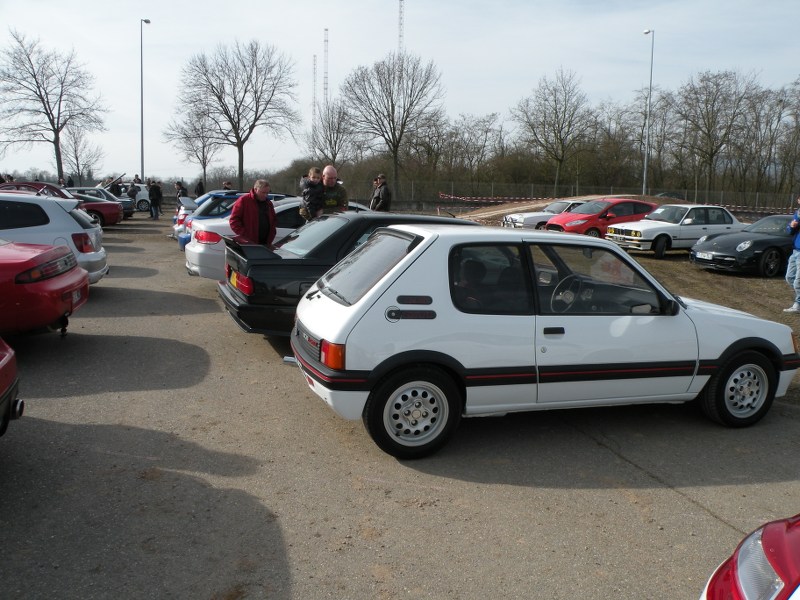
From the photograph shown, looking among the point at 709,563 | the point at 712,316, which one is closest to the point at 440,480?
the point at 709,563

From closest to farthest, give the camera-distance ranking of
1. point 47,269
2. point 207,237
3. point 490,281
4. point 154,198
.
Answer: point 490,281 → point 47,269 → point 207,237 → point 154,198

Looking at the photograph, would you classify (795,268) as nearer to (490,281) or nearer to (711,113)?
(490,281)

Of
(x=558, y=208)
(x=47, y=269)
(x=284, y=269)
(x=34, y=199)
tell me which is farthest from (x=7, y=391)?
(x=558, y=208)

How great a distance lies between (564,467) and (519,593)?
1.58 metres

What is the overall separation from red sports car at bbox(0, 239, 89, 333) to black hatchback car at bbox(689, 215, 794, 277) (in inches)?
503

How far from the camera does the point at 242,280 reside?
22.4 ft

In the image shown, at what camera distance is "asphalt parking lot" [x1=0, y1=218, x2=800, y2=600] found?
3256mm

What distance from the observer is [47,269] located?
21.2ft

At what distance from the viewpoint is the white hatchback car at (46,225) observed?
30.6 ft

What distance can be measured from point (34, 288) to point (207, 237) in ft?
11.6

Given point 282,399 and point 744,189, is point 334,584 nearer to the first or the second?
point 282,399

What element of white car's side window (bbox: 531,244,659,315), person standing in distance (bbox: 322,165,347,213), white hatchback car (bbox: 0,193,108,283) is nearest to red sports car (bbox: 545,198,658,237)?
person standing in distance (bbox: 322,165,347,213)

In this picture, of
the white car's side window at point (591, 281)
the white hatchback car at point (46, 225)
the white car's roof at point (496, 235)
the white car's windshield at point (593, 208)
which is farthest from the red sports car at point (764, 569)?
the white car's windshield at point (593, 208)

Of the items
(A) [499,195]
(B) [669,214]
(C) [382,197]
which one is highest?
(A) [499,195]
